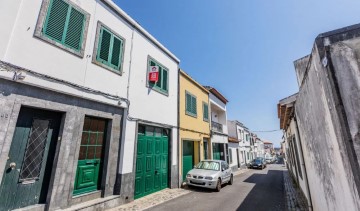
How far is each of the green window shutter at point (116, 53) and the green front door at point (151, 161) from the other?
306 cm

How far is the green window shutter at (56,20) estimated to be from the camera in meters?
5.52

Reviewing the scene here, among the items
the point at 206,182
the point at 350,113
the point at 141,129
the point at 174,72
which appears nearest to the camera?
the point at 350,113

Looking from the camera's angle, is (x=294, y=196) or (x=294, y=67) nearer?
(x=294, y=67)

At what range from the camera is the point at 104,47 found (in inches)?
283

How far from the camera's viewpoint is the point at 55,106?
5.45 meters

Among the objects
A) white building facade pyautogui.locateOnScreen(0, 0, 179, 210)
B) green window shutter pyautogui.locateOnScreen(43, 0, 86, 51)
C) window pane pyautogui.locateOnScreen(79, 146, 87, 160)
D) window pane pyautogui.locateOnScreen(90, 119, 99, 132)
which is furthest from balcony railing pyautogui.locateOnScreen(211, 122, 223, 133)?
green window shutter pyautogui.locateOnScreen(43, 0, 86, 51)

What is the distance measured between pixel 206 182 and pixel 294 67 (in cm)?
697

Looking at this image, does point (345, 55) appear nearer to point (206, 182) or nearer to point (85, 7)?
point (85, 7)

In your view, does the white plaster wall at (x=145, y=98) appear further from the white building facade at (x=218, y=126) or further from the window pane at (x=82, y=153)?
the white building facade at (x=218, y=126)

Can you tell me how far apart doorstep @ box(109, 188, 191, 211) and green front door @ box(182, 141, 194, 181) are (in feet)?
8.71

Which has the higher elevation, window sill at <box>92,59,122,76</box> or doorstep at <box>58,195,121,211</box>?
window sill at <box>92,59,122,76</box>

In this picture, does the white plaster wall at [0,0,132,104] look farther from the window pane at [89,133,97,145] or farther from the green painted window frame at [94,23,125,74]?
the window pane at [89,133,97,145]

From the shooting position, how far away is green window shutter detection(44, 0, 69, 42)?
5.52 meters

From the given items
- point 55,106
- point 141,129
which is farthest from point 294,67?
point 55,106
